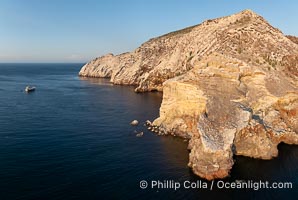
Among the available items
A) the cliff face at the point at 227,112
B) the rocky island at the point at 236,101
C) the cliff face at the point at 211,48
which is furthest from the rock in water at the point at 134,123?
the cliff face at the point at 211,48

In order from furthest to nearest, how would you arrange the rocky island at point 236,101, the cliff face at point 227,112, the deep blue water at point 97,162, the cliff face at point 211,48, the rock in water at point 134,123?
the cliff face at point 211,48 → the rock in water at point 134,123 → the rocky island at point 236,101 → the cliff face at point 227,112 → the deep blue water at point 97,162

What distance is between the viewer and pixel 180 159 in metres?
52.5

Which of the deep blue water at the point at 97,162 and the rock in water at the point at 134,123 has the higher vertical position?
the rock in water at the point at 134,123

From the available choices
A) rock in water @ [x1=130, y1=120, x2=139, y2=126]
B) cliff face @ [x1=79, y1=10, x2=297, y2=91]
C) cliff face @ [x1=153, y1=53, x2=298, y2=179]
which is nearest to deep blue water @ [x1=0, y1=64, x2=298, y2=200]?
rock in water @ [x1=130, y1=120, x2=139, y2=126]

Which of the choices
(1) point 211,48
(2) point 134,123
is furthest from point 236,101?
(1) point 211,48

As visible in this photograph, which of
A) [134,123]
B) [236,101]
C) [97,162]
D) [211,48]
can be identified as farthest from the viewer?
[211,48]

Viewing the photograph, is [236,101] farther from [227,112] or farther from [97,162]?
[97,162]

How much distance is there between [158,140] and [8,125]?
3866cm

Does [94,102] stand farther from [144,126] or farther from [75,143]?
[75,143]

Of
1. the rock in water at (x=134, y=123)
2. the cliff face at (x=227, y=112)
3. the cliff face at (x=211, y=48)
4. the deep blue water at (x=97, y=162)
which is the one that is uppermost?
the cliff face at (x=211, y=48)

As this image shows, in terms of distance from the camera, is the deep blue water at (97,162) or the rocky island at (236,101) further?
the rocky island at (236,101)

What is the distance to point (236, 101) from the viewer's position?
57812 millimetres

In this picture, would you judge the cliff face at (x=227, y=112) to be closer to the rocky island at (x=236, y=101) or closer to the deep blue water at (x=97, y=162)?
the rocky island at (x=236, y=101)

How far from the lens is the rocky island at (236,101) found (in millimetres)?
48531
